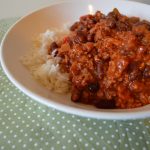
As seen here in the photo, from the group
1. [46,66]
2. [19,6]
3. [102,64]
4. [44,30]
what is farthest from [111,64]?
[19,6]

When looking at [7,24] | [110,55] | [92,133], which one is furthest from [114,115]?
[7,24]

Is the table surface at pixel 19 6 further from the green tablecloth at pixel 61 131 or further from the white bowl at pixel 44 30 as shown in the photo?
the green tablecloth at pixel 61 131

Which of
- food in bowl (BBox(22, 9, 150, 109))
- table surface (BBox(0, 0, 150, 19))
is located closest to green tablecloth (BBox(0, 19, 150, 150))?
food in bowl (BBox(22, 9, 150, 109))

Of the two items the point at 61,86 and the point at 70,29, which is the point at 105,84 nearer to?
the point at 61,86

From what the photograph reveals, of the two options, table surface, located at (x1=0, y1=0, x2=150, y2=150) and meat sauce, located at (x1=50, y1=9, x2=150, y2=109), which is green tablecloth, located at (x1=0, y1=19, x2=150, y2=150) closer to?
table surface, located at (x1=0, y1=0, x2=150, y2=150)

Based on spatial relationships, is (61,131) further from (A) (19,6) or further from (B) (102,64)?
(A) (19,6)

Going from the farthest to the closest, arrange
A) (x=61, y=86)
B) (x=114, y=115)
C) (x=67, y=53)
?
(x=67, y=53) → (x=61, y=86) → (x=114, y=115)

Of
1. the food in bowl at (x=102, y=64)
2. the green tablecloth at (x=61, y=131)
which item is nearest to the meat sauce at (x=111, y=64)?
the food in bowl at (x=102, y=64)
